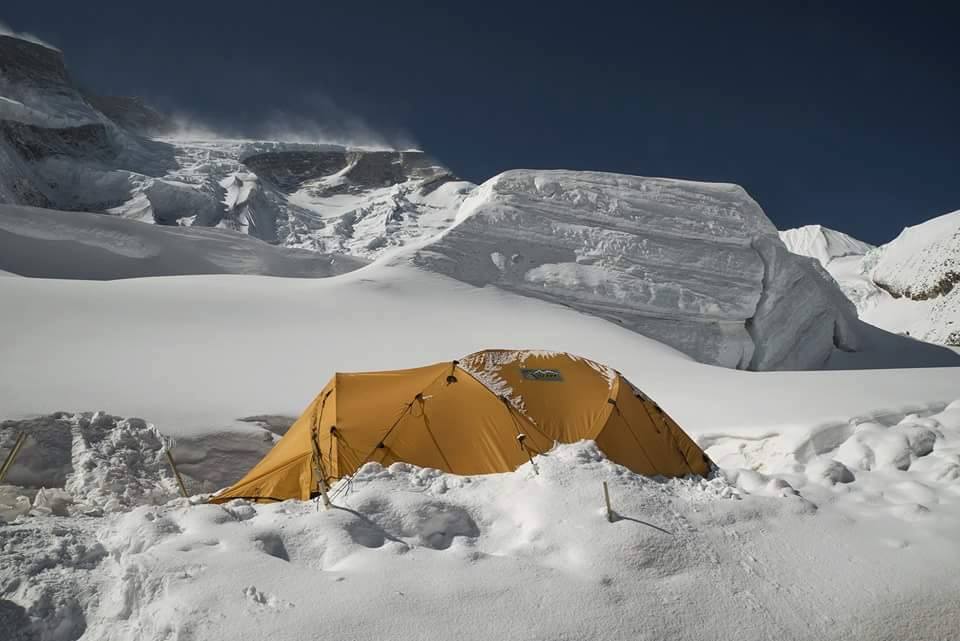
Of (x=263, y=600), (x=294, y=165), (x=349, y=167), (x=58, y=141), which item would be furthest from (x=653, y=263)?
(x=349, y=167)

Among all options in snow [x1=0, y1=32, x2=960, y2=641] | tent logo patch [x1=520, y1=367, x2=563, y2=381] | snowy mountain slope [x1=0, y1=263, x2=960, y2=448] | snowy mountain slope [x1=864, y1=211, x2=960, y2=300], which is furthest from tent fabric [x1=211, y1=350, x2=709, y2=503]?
snowy mountain slope [x1=864, y1=211, x2=960, y2=300]

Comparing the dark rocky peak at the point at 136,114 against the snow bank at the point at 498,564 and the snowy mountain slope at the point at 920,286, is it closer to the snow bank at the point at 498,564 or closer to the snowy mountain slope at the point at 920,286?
the snowy mountain slope at the point at 920,286

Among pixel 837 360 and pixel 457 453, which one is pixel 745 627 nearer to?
pixel 457 453

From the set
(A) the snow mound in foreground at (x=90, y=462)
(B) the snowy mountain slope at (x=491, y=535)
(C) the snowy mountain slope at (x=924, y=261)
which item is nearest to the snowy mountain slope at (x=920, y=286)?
(C) the snowy mountain slope at (x=924, y=261)

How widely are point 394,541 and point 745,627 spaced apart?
5.60ft

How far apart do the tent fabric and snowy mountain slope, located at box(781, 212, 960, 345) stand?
82.2 ft

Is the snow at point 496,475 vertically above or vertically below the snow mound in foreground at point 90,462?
above

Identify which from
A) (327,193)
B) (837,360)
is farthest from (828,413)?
(327,193)

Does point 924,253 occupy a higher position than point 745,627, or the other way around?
point 924,253

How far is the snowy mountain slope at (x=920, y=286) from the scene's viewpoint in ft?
82.0

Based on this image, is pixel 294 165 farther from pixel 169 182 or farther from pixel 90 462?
pixel 90 462

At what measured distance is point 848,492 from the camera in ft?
13.8

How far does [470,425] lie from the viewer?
177 inches

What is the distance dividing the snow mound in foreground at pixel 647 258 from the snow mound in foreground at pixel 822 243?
6352cm
